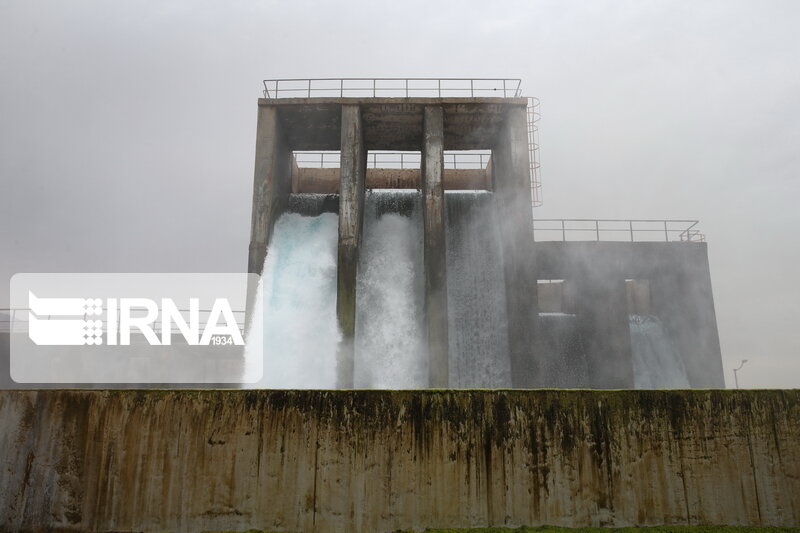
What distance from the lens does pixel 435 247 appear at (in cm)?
1508

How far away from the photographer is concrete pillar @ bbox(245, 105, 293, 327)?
1535 cm

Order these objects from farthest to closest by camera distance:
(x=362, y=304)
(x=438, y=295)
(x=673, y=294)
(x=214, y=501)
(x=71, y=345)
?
(x=71, y=345) → (x=673, y=294) → (x=362, y=304) → (x=438, y=295) → (x=214, y=501)

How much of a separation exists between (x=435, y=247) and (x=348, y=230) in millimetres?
2519

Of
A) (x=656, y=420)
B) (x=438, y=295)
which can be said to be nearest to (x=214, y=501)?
(x=656, y=420)

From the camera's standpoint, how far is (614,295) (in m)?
17.0

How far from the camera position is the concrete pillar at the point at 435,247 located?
45.1 ft

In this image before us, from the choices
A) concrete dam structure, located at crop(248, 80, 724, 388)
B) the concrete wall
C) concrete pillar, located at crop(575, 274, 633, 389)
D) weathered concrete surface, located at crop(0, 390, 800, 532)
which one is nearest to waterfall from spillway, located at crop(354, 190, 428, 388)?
concrete dam structure, located at crop(248, 80, 724, 388)

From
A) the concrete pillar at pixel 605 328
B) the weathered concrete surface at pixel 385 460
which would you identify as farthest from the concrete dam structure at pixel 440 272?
the weathered concrete surface at pixel 385 460

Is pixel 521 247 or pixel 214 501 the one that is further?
pixel 521 247

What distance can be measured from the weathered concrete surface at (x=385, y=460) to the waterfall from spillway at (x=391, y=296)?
28.0ft

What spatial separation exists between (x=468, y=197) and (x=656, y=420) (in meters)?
13.6

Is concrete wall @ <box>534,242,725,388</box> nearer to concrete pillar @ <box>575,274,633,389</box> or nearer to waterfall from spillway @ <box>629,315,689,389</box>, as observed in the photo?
concrete pillar @ <box>575,274,633,389</box>

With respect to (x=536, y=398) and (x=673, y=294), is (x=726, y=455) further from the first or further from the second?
(x=673, y=294)

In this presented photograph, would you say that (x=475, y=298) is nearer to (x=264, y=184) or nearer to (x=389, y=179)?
(x=389, y=179)
